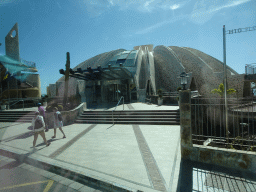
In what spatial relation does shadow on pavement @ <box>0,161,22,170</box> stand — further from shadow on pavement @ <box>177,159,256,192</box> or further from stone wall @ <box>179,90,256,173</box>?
stone wall @ <box>179,90,256,173</box>

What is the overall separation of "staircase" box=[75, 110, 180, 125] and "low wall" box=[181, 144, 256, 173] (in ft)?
16.0

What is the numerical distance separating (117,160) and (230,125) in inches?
462

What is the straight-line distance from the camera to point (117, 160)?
4.85 meters

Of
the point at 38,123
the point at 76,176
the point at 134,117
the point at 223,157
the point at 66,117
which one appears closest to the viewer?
the point at 76,176

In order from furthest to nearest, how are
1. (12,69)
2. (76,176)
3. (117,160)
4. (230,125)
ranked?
1. (12,69)
2. (230,125)
3. (117,160)
4. (76,176)

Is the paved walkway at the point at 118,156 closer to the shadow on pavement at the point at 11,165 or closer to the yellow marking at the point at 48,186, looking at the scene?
the shadow on pavement at the point at 11,165

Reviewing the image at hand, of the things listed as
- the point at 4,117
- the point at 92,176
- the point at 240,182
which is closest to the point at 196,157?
the point at 240,182

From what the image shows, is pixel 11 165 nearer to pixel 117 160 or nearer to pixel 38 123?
pixel 38 123

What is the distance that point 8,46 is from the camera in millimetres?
24000

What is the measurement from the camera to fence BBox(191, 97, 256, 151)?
4671mm

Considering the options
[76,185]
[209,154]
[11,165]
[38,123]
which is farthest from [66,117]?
[209,154]

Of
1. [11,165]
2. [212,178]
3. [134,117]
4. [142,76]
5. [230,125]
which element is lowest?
[230,125]

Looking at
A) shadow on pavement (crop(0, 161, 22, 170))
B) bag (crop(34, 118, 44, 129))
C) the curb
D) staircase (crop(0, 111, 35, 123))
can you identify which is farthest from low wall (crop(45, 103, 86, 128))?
shadow on pavement (crop(0, 161, 22, 170))

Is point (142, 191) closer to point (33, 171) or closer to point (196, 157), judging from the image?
point (196, 157)
